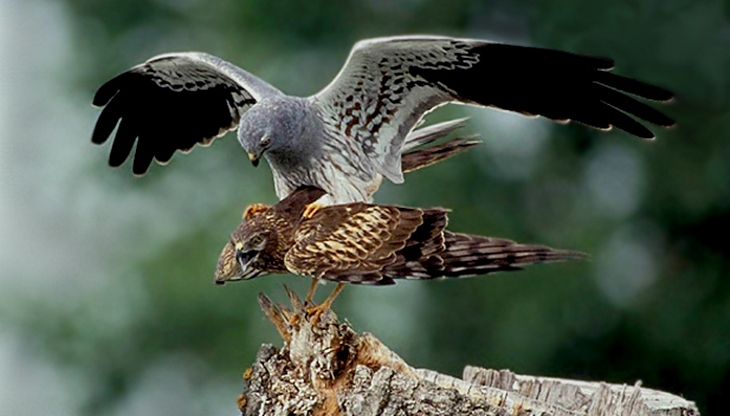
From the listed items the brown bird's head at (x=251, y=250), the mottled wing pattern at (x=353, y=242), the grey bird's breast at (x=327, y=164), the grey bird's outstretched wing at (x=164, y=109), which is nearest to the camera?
the mottled wing pattern at (x=353, y=242)

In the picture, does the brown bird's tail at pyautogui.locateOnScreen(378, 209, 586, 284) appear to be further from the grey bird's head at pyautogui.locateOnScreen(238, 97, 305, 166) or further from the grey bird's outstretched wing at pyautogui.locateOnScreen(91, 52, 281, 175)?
the grey bird's outstretched wing at pyautogui.locateOnScreen(91, 52, 281, 175)

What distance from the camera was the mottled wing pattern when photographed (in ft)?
15.9

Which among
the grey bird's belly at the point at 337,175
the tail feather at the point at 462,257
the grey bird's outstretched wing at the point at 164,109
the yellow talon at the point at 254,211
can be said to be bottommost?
the tail feather at the point at 462,257

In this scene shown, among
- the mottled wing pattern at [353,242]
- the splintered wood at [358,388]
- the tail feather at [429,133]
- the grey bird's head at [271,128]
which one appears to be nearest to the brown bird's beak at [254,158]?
the grey bird's head at [271,128]

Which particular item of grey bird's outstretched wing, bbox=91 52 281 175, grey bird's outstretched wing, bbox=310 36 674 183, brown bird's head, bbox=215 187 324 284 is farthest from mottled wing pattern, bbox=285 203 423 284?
grey bird's outstretched wing, bbox=91 52 281 175

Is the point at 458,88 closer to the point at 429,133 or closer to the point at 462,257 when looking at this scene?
the point at 429,133

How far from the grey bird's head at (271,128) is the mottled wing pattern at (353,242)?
0.45m

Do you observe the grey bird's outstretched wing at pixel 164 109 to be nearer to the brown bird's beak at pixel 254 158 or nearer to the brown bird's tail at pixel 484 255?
the brown bird's beak at pixel 254 158

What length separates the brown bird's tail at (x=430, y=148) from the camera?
5.85m

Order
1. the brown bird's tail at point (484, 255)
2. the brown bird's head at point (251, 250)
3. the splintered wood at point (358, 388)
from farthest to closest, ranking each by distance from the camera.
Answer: the brown bird's head at point (251, 250)
the brown bird's tail at point (484, 255)
the splintered wood at point (358, 388)

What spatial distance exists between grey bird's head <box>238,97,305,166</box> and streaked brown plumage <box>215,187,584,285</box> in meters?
0.29

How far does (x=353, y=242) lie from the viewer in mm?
4910

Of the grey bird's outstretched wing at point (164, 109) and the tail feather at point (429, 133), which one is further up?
the grey bird's outstretched wing at point (164, 109)

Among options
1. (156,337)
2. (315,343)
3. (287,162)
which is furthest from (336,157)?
(156,337)
